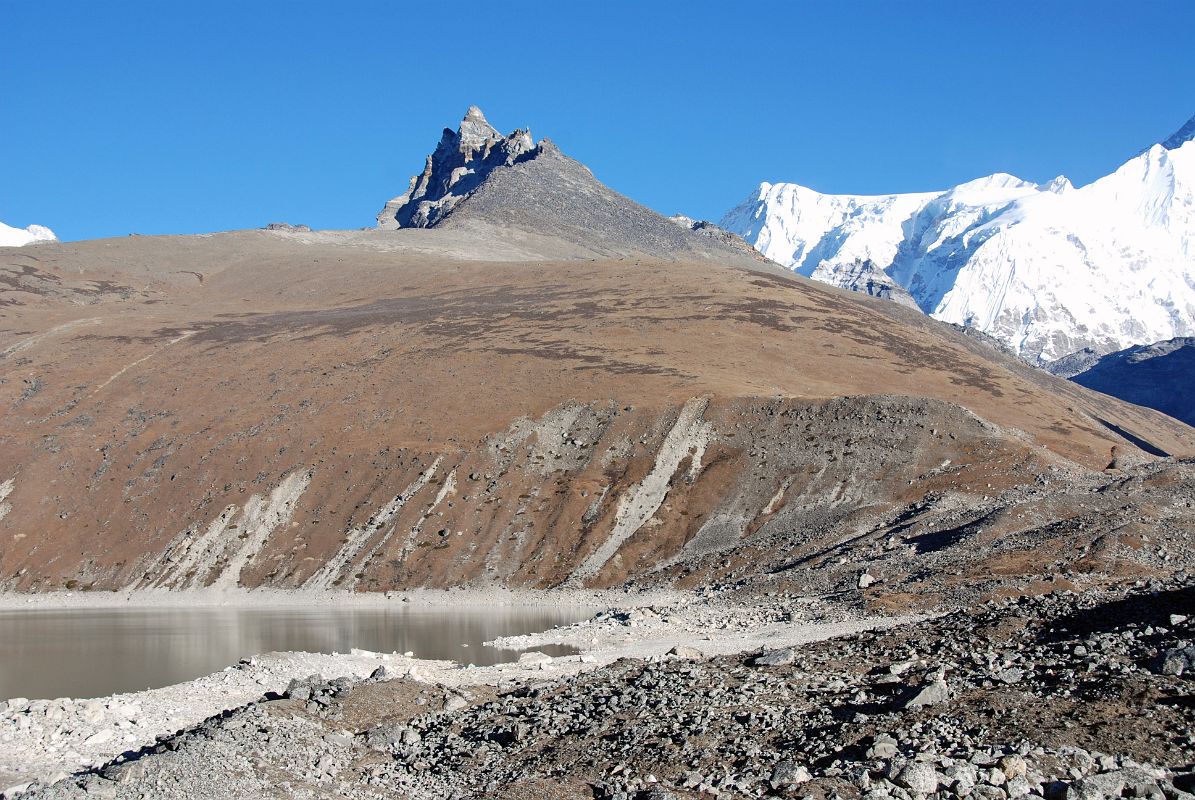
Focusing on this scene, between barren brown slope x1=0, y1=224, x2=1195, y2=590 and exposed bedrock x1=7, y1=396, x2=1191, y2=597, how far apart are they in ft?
0.71

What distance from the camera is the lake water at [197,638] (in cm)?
4353

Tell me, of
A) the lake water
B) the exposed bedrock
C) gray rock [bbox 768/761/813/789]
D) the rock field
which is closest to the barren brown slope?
the exposed bedrock

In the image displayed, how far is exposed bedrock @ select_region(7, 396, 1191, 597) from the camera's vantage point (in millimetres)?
65312

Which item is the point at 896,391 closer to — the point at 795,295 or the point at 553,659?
the point at 795,295

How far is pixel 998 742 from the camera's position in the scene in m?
20.2

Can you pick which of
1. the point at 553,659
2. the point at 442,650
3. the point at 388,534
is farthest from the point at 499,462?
the point at 553,659

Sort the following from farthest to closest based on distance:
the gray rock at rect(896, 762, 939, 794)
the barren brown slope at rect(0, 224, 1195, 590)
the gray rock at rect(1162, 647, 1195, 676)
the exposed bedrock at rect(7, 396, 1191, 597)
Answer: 1. the barren brown slope at rect(0, 224, 1195, 590)
2. the exposed bedrock at rect(7, 396, 1191, 597)
3. the gray rock at rect(1162, 647, 1195, 676)
4. the gray rock at rect(896, 762, 939, 794)

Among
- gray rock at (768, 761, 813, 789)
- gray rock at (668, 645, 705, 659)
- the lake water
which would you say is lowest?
the lake water

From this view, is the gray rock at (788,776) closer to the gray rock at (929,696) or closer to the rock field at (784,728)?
the rock field at (784,728)

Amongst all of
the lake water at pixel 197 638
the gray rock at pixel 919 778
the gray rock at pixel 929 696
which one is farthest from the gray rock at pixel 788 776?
the lake water at pixel 197 638

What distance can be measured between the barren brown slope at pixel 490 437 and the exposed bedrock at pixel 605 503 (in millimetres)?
216

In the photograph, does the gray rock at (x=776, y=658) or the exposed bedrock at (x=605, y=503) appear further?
the exposed bedrock at (x=605, y=503)

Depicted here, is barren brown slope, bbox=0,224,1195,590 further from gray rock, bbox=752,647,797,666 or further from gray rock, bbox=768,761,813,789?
gray rock, bbox=768,761,813,789

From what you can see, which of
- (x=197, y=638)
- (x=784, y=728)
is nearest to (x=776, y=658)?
(x=784, y=728)
